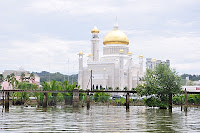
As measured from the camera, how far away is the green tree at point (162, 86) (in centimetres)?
4003

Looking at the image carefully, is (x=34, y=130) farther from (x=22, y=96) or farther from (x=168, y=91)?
(x=22, y=96)

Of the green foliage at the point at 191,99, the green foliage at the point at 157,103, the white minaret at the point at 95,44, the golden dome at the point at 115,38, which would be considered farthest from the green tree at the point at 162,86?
the white minaret at the point at 95,44

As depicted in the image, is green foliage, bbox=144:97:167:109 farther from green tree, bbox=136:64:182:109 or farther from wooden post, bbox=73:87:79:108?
wooden post, bbox=73:87:79:108

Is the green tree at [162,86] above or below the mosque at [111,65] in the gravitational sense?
Answer: below

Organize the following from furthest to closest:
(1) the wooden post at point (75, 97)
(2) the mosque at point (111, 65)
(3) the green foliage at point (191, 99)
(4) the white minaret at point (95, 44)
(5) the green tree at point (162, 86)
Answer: (4) the white minaret at point (95, 44)
(2) the mosque at point (111, 65)
(3) the green foliage at point (191, 99)
(1) the wooden post at point (75, 97)
(5) the green tree at point (162, 86)

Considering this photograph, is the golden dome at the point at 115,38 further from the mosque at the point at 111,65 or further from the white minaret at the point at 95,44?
the white minaret at the point at 95,44

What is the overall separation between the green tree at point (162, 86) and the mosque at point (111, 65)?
50.8 metres

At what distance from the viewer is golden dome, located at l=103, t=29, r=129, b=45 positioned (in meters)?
95.7

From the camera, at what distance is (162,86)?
4000 centimetres

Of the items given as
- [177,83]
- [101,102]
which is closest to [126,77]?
[101,102]

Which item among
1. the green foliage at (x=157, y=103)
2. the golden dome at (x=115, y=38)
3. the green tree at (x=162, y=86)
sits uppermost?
the golden dome at (x=115, y=38)

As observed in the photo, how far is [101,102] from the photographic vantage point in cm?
5575

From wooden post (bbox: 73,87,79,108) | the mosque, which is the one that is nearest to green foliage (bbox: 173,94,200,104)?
wooden post (bbox: 73,87,79,108)

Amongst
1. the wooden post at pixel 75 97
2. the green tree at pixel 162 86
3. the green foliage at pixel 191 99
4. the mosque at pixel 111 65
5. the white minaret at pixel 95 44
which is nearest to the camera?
the green tree at pixel 162 86
